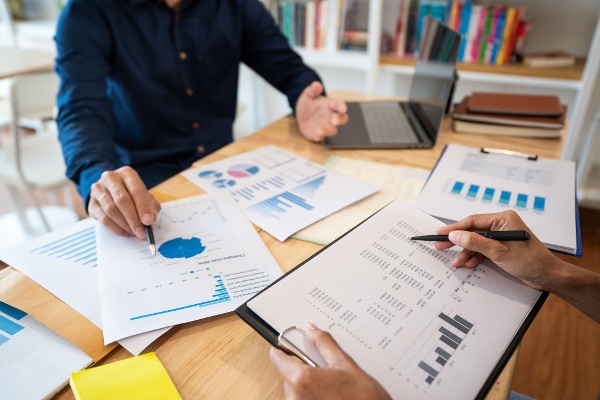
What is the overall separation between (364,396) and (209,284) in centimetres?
29

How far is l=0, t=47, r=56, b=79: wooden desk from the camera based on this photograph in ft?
5.95

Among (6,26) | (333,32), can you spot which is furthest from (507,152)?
(6,26)

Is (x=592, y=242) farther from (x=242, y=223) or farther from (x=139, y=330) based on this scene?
(x=139, y=330)

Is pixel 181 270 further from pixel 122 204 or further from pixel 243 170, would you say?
pixel 243 170

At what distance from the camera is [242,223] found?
2.46 ft

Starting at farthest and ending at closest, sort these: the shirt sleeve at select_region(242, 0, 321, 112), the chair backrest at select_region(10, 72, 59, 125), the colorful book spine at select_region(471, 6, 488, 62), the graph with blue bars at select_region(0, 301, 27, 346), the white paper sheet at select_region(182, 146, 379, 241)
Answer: the colorful book spine at select_region(471, 6, 488, 62) < the chair backrest at select_region(10, 72, 59, 125) < the shirt sleeve at select_region(242, 0, 321, 112) < the white paper sheet at select_region(182, 146, 379, 241) < the graph with blue bars at select_region(0, 301, 27, 346)

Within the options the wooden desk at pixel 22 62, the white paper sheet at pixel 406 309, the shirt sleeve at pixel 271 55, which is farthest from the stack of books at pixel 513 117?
the wooden desk at pixel 22 62

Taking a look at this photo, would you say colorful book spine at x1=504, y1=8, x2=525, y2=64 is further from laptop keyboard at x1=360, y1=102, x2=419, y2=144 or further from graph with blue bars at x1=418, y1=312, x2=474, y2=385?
graph with blue bars at x1=418, y1=312, x2=474, y2=385

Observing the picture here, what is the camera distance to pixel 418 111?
4.02 feet

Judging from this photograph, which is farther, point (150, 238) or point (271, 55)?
point (271, 55)

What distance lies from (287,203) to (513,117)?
75 cm

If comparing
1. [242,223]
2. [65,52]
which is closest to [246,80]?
[65,52]

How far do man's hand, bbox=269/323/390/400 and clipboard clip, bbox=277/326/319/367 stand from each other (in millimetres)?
12

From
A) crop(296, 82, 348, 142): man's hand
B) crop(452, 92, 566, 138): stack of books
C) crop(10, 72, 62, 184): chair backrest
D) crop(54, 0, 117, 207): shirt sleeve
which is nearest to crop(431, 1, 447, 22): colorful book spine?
crop(452, 92, 566, 138): stack of books
